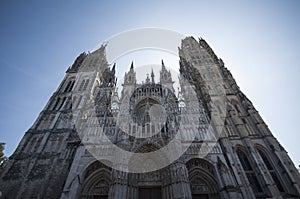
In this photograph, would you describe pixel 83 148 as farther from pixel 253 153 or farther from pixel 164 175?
pixel 253 153

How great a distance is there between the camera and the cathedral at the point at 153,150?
13.3 metres

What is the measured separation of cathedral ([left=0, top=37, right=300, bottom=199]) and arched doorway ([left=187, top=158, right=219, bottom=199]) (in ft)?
0.27

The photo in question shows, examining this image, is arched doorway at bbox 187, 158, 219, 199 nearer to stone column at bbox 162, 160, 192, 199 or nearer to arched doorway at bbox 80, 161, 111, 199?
stone column at bbox 162, 160, 192, 199

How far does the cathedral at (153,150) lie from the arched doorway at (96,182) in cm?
8

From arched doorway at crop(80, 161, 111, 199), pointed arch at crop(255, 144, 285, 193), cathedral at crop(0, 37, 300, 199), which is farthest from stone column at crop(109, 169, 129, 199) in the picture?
pointed arch at crop(255, 144, 285, 193)

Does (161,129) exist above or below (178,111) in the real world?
below

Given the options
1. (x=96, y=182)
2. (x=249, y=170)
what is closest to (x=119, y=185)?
(x=96, y=182)

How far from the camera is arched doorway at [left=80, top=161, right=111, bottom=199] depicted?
14007 millimetres

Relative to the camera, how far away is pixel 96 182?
14641 mm

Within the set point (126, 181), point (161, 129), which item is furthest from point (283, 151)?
point (126, 181)

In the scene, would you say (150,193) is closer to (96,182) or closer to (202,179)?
(202,179)

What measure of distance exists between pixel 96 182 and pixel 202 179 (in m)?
9.86

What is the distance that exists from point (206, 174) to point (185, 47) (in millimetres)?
28467

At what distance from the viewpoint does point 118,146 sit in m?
14.6
